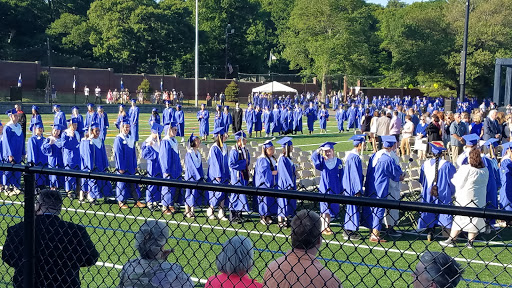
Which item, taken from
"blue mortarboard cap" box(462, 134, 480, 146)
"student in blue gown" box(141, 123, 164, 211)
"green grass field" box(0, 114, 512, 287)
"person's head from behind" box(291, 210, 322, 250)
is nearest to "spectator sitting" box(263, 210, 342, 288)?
"person's head from behind" box(291, 210, 322, 250)

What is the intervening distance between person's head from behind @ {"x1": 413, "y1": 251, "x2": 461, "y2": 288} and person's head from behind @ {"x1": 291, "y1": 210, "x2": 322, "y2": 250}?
55cm

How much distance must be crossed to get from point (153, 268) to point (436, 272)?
1.53 metres

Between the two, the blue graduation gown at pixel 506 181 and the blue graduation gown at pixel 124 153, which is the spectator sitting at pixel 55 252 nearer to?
the blue graduation gown at pixel 124 153

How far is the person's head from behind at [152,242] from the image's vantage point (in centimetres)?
353

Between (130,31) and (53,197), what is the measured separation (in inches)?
2168

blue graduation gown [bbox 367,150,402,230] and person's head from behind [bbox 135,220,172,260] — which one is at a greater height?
person's head from behind [bbox 135,220,172,260]

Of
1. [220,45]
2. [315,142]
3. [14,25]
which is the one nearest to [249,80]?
[220,45]

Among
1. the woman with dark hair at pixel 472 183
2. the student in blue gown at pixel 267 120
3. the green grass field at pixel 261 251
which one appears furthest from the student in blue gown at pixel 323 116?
the woman with dark hair at pixel 472 183

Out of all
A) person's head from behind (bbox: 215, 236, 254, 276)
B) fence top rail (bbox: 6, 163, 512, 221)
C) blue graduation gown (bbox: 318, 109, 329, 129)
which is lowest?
blue graduation gown (bbox: 318, 109, 329, 129)

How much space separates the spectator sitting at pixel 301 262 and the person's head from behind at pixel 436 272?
1.40 feet

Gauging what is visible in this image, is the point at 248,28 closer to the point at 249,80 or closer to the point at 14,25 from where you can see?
the point at 249,80

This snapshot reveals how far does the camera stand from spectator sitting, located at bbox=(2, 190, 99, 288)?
3.90 meters

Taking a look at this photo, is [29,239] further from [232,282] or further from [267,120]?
[267,120]

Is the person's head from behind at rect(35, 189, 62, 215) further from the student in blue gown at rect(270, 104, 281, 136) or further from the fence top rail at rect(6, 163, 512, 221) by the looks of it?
the student in blue gown at rect(270, 104, 281, 136)
